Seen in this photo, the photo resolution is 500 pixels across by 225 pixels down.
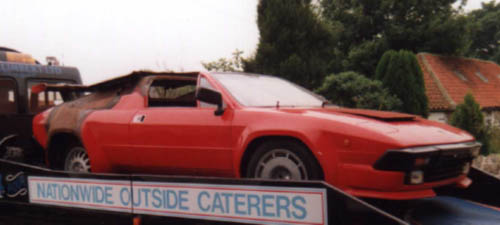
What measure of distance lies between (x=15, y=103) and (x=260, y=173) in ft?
16.2

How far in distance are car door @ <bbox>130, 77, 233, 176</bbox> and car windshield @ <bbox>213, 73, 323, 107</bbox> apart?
243 millimetres

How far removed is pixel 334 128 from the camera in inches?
145

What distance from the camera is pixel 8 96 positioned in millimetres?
7242

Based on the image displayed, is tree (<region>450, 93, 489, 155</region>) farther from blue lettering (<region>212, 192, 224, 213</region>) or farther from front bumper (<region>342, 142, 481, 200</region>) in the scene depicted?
blue lettering (<region>212, 192, 224, 213</region>)

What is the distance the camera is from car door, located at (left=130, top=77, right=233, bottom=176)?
4215 mm

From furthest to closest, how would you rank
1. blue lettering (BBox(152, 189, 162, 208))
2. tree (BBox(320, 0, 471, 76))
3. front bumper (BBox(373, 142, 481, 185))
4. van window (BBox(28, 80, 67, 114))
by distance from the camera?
tree (BBox(320, 0, 471, 76)) → van window (BBox(28, 80, 67, 114)) → blue lettering (BBox(152, 189, 162, 208)) → front bumper (BBox(373, 142, 481, 185))

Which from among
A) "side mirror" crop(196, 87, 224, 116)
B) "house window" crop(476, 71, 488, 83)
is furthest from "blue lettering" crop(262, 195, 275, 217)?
"house window" crop(476, 71, 488, 83)

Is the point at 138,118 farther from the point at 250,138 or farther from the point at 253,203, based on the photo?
the point at 253,203

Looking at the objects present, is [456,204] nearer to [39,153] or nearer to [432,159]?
[432,159]

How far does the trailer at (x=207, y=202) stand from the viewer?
2.96 m

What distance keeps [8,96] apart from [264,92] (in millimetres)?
4485

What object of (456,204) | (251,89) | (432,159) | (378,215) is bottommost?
(456,204)

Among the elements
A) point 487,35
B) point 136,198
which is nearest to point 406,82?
point 136,198

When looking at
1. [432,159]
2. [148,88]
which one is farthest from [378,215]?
[148,88]
